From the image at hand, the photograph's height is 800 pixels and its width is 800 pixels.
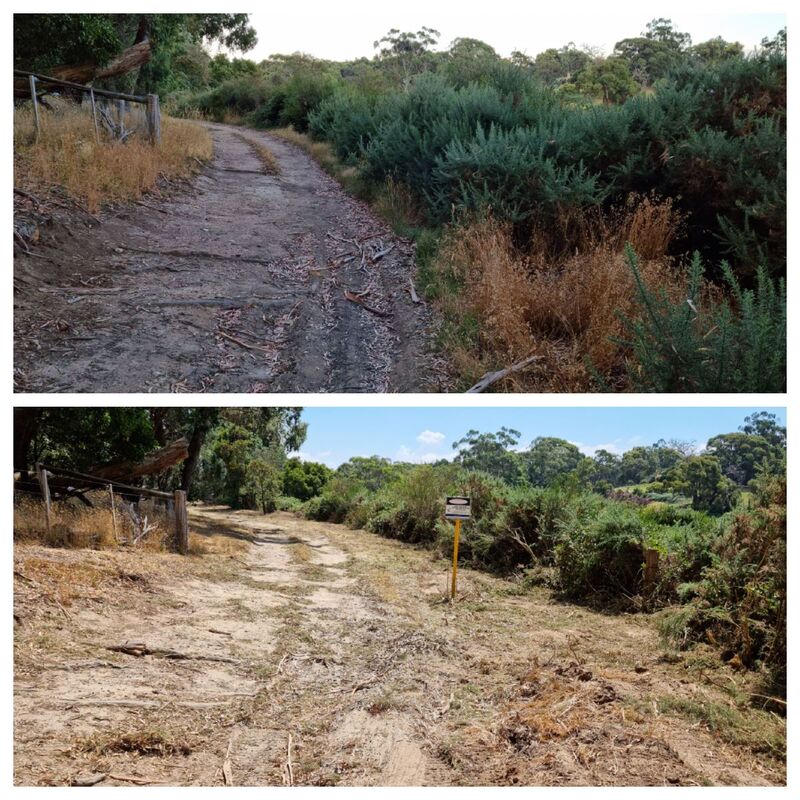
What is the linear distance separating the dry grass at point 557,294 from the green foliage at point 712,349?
0.50m

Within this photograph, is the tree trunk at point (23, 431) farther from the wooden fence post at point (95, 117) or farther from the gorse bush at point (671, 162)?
the gorse bush at point (671, 162)

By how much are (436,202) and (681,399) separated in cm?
626

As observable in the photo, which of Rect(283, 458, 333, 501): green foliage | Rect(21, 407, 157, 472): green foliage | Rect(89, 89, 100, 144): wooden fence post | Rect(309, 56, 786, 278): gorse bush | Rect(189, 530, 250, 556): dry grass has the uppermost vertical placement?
Rect(89, 89, 100, 144): wooden fence post

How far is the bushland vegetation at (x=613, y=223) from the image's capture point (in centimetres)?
612

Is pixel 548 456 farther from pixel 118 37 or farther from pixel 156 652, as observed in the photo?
pixel 118 37

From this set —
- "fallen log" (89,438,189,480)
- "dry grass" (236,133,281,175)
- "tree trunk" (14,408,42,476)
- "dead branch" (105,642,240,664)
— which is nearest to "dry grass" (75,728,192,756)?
"dead branch" (105,642,240,664)

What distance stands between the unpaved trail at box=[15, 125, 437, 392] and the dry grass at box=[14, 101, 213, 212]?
1.63 feet

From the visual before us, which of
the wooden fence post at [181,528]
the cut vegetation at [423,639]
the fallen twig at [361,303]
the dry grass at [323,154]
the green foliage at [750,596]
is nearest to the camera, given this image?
the cut vegetation at [423,639]

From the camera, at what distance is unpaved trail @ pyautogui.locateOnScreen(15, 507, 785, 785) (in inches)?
176

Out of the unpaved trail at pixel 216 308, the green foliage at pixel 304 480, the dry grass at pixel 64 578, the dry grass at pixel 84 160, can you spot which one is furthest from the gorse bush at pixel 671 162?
the green foliage at pixel 304 480

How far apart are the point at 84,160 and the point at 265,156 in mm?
8516

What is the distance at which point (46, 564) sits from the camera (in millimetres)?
7762

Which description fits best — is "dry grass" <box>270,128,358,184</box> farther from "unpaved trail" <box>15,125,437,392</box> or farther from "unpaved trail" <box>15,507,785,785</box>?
"unpaved trail" <box>15,507,785,785</box>

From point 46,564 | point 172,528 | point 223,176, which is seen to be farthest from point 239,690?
point 223,176
